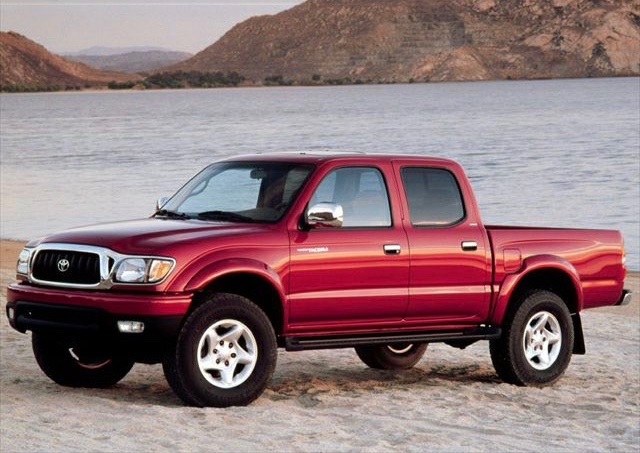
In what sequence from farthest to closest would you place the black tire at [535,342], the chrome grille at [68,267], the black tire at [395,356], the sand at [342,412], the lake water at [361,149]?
1. the lake water at [361,149]
2. the black tire at [395,356]
3. the black tire at [535,342]
4. the chrome grille at [68,267]
5. the sand at [342,412]

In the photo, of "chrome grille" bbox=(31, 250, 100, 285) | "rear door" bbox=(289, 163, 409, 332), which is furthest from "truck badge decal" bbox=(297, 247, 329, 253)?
"chrome grille" bbox=(31, 250, 100, 285)

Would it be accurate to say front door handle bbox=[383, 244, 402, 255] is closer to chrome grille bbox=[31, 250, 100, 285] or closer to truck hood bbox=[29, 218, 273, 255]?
truck hood bbox=[29, 218, 273, 255]

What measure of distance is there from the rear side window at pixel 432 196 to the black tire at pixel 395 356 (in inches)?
67.7

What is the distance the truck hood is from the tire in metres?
0.44

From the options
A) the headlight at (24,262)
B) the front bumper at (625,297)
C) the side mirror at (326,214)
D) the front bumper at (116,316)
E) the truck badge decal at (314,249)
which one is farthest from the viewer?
the front bumper at (625,297)

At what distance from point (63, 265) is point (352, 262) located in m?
2.02

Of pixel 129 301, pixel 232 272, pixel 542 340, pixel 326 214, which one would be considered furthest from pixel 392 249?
pixel 129 301

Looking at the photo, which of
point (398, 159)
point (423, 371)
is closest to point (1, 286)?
point (423, 371)

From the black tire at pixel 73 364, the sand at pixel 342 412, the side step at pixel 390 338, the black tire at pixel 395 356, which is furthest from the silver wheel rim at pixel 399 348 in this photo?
the black tire at pixel 73 364

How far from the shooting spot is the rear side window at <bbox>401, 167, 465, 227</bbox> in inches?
421

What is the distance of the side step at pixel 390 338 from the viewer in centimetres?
1003

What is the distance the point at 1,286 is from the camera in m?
18.6

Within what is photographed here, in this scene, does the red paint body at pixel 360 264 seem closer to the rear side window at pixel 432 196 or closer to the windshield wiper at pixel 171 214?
the rear side window at pixel 432 196

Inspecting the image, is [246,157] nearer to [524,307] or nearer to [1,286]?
[524,307]
